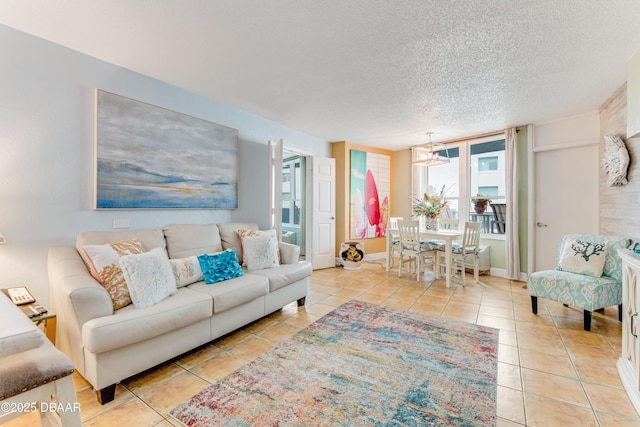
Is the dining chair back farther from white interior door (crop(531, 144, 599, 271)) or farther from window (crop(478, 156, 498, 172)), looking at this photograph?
white interior door (crop(531, 144, 599, 271))

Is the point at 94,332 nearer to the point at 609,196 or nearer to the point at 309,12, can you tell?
the point at 309,12

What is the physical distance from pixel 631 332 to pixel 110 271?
3616 mm

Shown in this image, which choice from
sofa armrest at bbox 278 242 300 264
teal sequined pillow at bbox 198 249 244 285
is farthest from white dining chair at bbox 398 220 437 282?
teal sequined pillow at bbox 198 249 244 285

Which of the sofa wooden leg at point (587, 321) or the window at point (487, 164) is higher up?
the window at point (487, 164)

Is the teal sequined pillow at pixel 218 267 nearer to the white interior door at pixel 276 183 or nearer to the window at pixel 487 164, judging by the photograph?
the white interior door at pixel 276 183

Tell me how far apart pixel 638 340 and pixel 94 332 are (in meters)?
3.25

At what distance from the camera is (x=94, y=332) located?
1582mm

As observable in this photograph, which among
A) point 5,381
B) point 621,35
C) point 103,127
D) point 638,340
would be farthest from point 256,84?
point 638,340

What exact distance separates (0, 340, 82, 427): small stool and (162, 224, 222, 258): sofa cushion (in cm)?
153

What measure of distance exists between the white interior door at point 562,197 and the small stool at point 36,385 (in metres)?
5.53

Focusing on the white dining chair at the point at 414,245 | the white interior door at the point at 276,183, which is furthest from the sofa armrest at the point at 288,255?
the white dining chair at the point at 414,245

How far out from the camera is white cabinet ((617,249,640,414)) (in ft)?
5.52

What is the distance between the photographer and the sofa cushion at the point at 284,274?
279cm

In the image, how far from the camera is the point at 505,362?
214 centimetres
